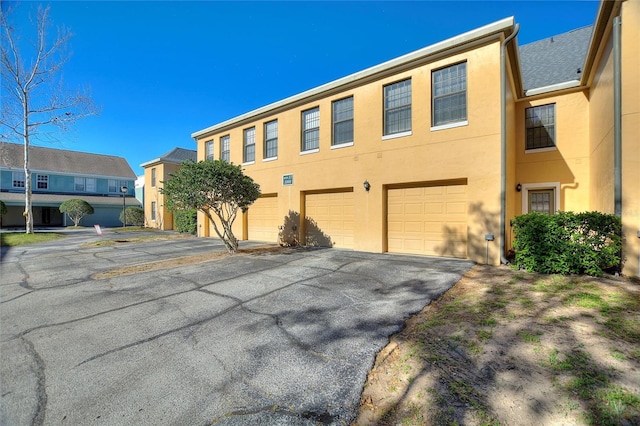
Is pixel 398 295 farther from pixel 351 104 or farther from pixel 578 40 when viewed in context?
pixel 578 40

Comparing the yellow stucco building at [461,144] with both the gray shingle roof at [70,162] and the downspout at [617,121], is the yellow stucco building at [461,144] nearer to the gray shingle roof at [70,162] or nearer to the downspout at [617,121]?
the downspout at [617,121]

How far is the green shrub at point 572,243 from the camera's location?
5262 millimetres

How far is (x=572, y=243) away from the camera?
5.48m

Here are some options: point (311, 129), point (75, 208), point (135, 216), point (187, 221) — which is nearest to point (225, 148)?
point (187, 221)

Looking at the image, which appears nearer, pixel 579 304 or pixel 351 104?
pixel 579 304

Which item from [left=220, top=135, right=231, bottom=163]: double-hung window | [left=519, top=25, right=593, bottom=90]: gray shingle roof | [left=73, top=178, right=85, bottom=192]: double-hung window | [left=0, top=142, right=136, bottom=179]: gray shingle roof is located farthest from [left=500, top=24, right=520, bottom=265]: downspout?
[left=73, top=178, right=85, bottom=192]: double-hung window

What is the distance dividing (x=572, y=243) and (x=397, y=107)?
605 centimetres

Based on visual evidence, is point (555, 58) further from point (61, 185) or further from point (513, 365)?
point (61, 185)

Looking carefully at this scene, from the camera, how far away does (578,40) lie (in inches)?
476

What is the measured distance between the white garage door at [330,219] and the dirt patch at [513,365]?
241 inches

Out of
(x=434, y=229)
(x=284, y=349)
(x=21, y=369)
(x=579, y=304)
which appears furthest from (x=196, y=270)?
(x=579, y=304)

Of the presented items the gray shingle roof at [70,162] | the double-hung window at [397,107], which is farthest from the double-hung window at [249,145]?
the gray shingle roof at [70,162]

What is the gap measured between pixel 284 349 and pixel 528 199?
10.9 meters

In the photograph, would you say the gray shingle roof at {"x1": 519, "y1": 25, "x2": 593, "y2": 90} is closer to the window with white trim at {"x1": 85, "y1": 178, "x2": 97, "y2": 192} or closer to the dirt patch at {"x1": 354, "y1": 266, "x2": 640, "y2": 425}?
the dirt patch at {"x1": 354, "y1": 266, "x2": 640, "y2": 425}
